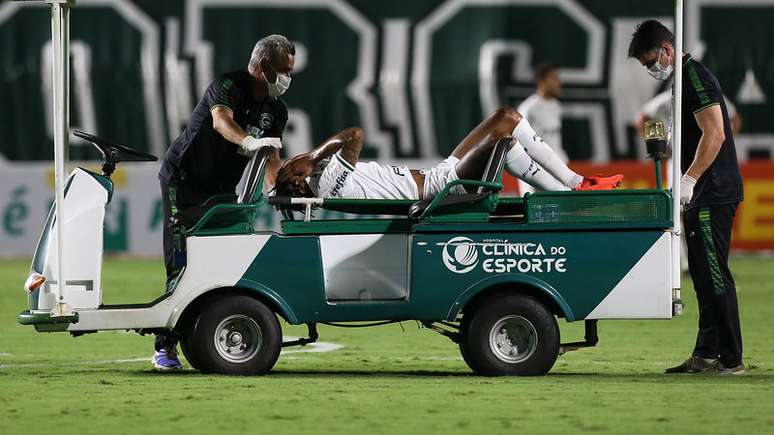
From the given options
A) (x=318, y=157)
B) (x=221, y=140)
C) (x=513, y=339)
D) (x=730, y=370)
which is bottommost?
(x=730, y=370)

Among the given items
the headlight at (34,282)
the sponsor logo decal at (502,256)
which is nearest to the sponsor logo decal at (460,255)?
the sponsor logo decal at (502,256)

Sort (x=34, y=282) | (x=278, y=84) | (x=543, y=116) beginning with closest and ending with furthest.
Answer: (x=34, y=282) → (x=278, y=84) → (x=543, y=116)

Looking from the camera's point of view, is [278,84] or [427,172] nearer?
[278,84]

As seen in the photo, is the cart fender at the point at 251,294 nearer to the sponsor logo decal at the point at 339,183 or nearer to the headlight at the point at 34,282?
the headlight at the point at 34,282

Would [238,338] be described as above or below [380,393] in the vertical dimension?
above

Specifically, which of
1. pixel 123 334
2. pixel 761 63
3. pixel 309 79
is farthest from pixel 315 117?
pixel 123 334

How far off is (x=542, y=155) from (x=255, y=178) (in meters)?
1.76

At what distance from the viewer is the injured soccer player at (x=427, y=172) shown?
8.70 meters

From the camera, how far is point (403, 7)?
18938 millimetres

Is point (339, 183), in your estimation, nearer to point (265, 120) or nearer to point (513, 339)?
point (265, 120)

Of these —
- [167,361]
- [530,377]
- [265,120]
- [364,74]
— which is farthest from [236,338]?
[364,74]

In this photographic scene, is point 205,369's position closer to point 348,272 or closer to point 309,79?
point 348,272

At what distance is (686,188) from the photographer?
830cm

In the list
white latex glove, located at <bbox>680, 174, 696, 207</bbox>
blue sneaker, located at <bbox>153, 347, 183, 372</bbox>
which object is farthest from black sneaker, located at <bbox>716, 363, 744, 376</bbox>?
blue sneaker, located at <bbox>153, 347, 183, 372</bbox>
